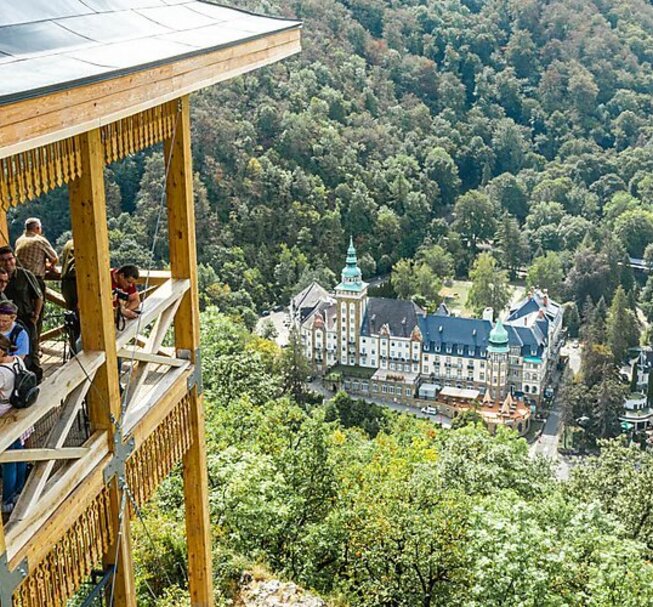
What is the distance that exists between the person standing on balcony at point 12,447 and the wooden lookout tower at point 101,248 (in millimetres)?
113

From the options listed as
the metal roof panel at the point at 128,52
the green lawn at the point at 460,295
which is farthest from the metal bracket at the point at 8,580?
the green lawn at the point at 460,295

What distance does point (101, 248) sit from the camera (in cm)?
508

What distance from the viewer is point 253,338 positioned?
4872 cm

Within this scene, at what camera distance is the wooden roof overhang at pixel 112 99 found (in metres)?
3.80

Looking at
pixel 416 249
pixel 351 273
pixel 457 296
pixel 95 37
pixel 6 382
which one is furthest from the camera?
pixel 416 249

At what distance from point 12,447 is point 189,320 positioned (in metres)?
1.93

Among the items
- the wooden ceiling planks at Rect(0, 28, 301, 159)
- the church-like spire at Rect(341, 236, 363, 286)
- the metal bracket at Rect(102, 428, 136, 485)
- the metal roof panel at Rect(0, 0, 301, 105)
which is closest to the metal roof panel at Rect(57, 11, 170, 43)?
the metal roof panel at Rect(0, 0, 301, 105)

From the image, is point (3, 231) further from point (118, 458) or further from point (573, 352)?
point (573, 352)

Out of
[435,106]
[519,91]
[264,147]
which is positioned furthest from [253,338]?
[519,91]

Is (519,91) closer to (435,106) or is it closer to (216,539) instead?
(435,106)

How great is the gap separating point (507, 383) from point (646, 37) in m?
70.5

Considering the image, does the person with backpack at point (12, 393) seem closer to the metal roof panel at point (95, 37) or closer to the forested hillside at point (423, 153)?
the metal roof panel at point (95, 37)

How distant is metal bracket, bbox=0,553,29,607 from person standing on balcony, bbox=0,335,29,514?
0.39 m

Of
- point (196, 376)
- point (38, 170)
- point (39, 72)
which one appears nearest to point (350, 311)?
point (196, 376)
